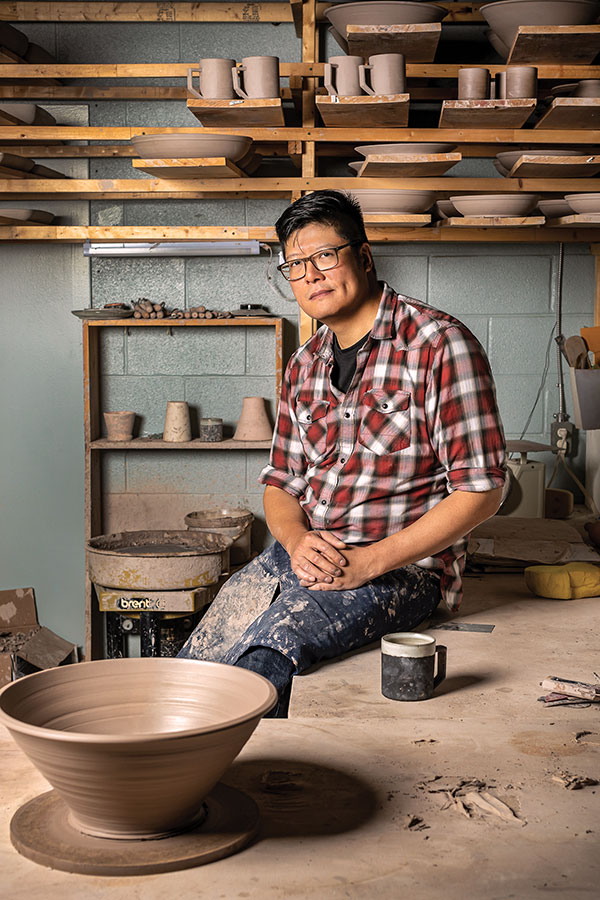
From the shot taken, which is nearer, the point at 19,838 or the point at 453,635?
the point at 19,838

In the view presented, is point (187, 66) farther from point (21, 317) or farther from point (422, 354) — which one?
point (422, 354)

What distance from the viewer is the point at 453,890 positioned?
0.98 metres

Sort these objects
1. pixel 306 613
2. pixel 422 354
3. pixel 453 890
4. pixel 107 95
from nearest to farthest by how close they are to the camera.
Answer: pixel 453 890
pixel 306 613
pixel 422 354
pixel 107 95

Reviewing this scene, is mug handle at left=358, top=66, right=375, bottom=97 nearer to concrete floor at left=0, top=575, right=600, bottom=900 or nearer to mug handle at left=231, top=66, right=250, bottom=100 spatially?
mug handle at left=231, top=66, right=250, bottom=100

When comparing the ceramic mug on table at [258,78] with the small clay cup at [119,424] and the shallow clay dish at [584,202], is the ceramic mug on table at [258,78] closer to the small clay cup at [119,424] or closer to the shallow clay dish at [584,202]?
the shallow clay dish at [584,202]

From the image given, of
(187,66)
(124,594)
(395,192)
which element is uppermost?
(187,66)

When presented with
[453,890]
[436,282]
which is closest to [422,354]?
[453,890]

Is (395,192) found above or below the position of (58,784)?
above

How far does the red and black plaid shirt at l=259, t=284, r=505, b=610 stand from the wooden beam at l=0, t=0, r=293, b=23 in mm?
2665

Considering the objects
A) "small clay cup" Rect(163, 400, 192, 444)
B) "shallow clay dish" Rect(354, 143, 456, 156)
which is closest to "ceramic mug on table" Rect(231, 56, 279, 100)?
"shallow clay dish" Rect(354, 143, 456, 156)

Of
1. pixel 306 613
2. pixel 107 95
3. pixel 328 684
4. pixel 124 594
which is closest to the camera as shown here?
pixel 328 684

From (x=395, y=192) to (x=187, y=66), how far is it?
0.96m

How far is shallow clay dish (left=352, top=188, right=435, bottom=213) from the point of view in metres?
3.69

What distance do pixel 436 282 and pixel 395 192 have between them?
878 millimetres
